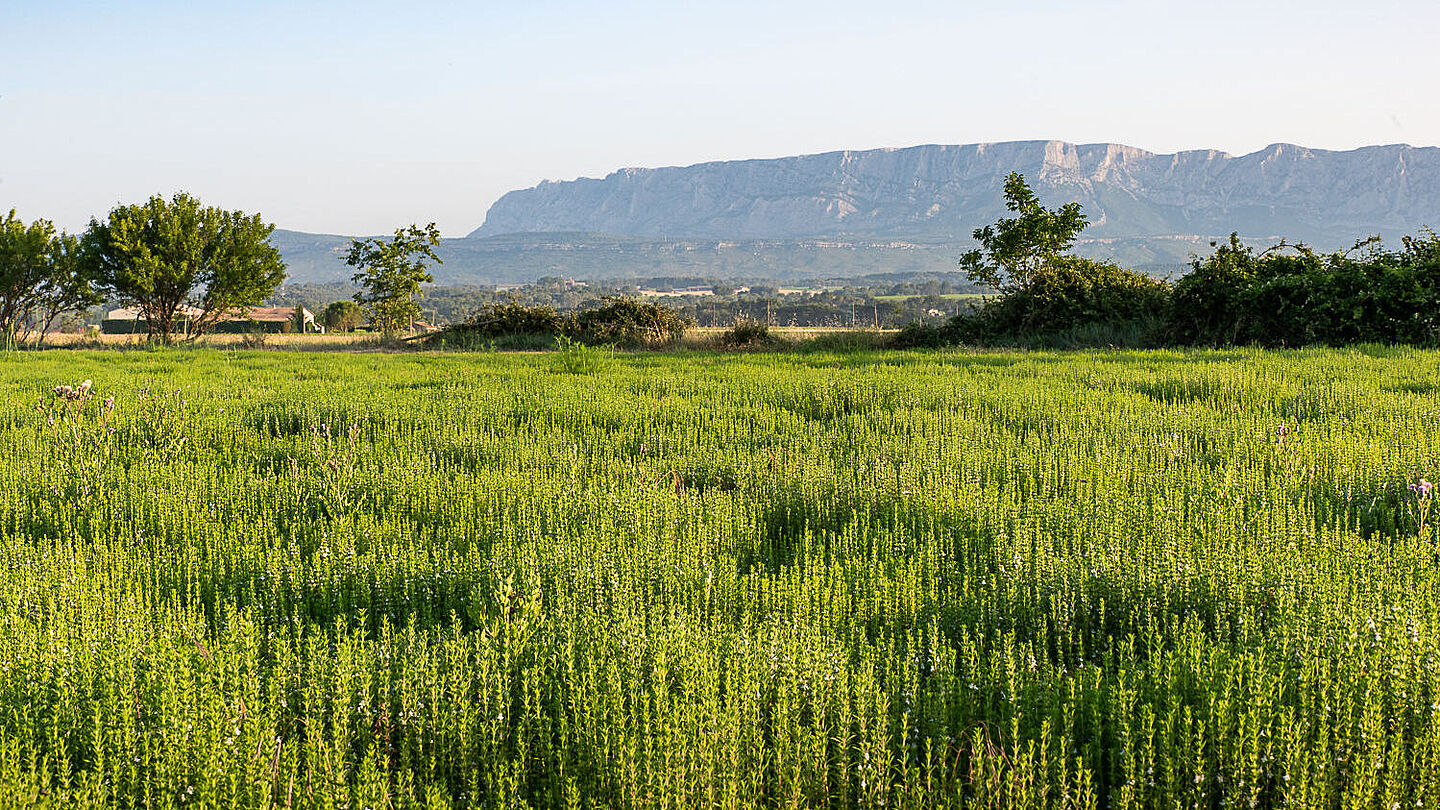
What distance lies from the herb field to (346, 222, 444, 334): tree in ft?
107

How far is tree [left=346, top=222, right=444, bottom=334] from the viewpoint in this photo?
38.8 metres

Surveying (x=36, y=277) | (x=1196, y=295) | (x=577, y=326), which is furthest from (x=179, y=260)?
(x=1196, y=295)

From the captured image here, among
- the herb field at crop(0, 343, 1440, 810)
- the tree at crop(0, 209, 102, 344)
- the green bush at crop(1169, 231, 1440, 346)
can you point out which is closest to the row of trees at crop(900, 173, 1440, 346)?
the green bush at crop(1169, 231, 1440, 346)

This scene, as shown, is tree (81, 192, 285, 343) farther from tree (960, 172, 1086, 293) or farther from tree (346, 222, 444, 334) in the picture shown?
tree (960, 172, 1086, 293)

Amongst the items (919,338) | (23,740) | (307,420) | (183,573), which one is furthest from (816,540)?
(919,338)

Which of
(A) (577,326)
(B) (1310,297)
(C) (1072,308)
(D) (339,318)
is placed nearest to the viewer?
(B) (1310,297)

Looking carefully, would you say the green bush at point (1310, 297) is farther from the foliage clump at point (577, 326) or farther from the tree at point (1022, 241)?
the foliage clump at point (577, 326)

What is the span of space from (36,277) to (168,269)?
6025mm

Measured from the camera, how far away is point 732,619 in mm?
3611

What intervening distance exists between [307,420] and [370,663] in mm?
6308

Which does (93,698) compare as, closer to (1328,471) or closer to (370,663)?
(370,663)

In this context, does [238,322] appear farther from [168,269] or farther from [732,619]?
[732,619]

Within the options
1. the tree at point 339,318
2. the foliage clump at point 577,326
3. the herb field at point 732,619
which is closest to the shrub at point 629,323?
the foliage clump at point 577,326

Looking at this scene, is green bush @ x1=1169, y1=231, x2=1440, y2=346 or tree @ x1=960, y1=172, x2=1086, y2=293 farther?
tree @ x1=960, y1=172, x2=1086, y2=293
